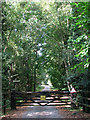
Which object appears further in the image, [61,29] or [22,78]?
[22,78]

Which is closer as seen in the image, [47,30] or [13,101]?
[13,101]

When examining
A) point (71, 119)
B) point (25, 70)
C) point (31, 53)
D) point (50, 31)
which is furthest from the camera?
point (25, 70)

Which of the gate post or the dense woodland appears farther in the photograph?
the gate post

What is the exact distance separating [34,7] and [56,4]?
1233mm

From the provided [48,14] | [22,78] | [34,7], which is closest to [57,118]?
[48,14]

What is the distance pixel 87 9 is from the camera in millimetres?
2959

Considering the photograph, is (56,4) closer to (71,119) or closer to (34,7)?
(34,7)

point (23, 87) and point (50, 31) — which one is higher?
point (50, 31)

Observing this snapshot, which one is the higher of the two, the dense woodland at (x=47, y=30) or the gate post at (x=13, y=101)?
the dense woodland at (x=47, y=30)

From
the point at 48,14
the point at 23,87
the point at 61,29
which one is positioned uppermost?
the point at 48,14

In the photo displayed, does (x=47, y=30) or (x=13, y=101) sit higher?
(x=47, y=30)

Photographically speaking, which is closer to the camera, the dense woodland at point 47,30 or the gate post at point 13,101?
the dense woodland at point 47,30

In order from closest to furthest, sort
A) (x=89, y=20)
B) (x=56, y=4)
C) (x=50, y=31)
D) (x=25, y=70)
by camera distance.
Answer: (x=89, y=20) < (x=56, y=4) < (x=50, y=31) < (x=25, y=70)

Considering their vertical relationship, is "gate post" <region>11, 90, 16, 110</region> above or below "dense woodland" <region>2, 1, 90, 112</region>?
below
